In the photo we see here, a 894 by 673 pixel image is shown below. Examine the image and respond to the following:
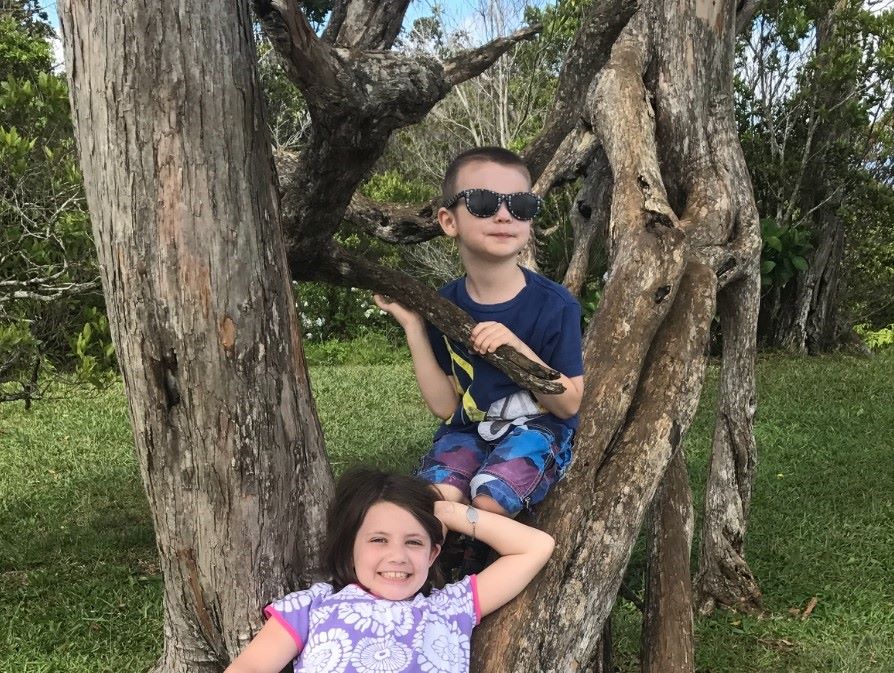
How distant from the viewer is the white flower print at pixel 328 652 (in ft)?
6.21

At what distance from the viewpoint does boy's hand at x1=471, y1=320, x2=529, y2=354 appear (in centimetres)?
211

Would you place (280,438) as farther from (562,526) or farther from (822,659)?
(822,659)

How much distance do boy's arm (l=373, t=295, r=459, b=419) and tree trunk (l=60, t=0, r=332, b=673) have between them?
418 mm

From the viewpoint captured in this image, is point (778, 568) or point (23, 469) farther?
point (23, 469)

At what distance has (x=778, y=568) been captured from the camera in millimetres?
5414

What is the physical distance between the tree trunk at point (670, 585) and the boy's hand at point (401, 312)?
42.2 inches

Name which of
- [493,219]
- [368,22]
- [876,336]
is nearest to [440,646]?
[493,219]

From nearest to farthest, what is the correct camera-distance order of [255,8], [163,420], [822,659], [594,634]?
[255,8] → [163,420] → [594,634] → [822,659]

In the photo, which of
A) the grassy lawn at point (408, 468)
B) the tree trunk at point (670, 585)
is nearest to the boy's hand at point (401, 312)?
the tree trunk at point (670, 585)

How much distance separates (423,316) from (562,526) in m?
0.63

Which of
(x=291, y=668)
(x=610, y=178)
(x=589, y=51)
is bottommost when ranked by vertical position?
(x=291, y=668)

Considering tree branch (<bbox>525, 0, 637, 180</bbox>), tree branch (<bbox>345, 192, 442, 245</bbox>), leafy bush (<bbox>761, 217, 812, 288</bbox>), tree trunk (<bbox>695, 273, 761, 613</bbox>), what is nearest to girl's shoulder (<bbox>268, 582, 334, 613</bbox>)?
tree branch (<bbox>345, 192, 442, 245</bbox>)

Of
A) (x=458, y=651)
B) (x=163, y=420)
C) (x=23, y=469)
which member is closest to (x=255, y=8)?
(x=163, y=420)

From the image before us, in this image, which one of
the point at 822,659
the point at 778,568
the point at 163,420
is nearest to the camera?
the point at 163,420
